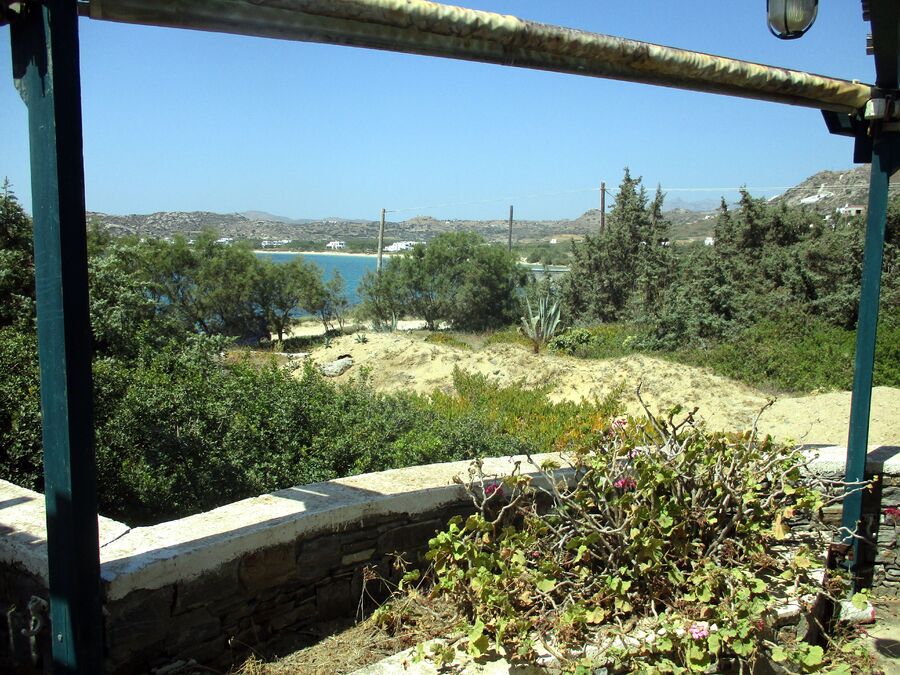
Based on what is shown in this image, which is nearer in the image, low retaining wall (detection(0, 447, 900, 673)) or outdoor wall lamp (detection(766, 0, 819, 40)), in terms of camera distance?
low retaining wall (detection(0, 447, 900, 673))

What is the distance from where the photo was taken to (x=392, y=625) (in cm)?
279

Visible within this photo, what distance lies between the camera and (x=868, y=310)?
3.58 metres

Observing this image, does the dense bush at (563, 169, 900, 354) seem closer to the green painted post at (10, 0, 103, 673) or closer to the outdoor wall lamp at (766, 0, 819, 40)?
the outdoor wall lamp at (766, 0, 819, 40)

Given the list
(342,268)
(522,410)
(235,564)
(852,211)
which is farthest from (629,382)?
(342,268)

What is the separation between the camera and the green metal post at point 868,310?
3.53m

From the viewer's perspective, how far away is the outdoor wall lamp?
307 centimetres

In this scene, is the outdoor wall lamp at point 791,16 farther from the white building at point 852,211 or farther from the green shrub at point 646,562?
the white building at point 852,211

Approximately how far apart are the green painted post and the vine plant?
3.71 feet

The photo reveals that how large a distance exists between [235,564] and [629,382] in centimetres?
826

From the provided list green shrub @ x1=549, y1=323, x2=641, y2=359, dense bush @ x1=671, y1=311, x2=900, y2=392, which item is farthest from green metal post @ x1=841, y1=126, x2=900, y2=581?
green shrub @ x1=549, y1=323, x2=641, y2=359

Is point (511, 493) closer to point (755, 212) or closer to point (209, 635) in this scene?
point (209, 635)

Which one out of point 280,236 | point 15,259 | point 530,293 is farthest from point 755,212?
point 280,236

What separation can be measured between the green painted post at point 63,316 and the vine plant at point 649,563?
113cm

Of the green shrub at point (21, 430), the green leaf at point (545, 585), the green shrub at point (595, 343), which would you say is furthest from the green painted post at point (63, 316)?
the green shrub at point (595, 343)
